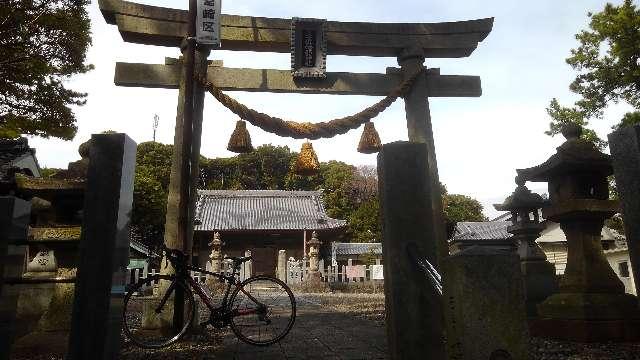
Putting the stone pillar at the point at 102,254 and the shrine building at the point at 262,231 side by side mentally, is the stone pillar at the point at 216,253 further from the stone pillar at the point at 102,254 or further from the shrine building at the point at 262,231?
the stone pillar at the point at 102,254

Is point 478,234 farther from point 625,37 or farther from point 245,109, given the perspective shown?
point 245,109

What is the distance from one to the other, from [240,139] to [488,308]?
493 cm

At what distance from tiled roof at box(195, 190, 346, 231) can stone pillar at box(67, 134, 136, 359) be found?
22.3 m

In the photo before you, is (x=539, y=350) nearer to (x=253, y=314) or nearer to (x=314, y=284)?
(x=253, y=314)

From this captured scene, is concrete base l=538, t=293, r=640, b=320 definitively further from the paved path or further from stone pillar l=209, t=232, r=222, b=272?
stone pillar l=209, t=232, r=222, b=272

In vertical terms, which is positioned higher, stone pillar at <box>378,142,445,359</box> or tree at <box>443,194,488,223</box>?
tree at <box>443,194,488,223</box>

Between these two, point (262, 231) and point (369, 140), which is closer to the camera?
point (369, 140)

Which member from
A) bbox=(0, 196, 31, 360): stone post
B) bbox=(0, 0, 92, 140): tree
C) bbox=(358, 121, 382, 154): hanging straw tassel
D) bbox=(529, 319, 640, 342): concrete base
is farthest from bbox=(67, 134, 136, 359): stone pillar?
bbox=(0, 0, 92, 140): tree

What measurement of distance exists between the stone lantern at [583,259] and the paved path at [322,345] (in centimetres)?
233

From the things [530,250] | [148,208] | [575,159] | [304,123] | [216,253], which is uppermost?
[148,208]

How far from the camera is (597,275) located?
5074 millimetres

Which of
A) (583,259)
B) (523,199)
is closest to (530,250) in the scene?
(523,199)

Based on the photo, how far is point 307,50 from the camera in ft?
21.2

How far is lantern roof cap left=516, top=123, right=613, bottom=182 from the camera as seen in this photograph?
5.35 metres
